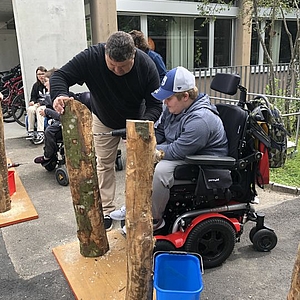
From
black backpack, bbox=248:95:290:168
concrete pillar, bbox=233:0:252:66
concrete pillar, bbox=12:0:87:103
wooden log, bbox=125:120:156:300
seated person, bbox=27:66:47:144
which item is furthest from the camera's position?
concrete pillar, bbox=233:0:252:66

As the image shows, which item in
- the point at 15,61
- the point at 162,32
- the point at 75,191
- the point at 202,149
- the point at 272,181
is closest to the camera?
the point at 75,191

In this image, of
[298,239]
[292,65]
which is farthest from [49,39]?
[298,239]

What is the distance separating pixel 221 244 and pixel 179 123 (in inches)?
36.7

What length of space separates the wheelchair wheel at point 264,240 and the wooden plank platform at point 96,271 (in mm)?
1038

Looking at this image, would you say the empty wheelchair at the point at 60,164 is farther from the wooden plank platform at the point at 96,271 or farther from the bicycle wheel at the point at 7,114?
the bicycle wheel at the point at 7,114

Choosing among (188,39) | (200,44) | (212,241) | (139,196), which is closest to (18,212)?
(139,196)

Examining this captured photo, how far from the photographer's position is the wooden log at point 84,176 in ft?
6.62

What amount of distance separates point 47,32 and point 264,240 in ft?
17.2

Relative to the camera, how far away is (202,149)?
2.38 meters

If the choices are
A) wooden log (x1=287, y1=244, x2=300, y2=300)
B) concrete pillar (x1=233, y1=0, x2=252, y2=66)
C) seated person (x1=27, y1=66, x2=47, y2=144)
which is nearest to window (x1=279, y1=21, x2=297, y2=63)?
concrete pillar (x1=233, y1=0, x2=252, y2=66)

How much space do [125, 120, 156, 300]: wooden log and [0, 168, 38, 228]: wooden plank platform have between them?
0.85 m

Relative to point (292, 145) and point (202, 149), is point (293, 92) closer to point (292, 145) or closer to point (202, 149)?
point (292, 145)

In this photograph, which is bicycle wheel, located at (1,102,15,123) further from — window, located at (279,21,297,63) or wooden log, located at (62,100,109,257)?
window, located at (279,21,297,63)

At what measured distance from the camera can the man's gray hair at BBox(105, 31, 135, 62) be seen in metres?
2.27
